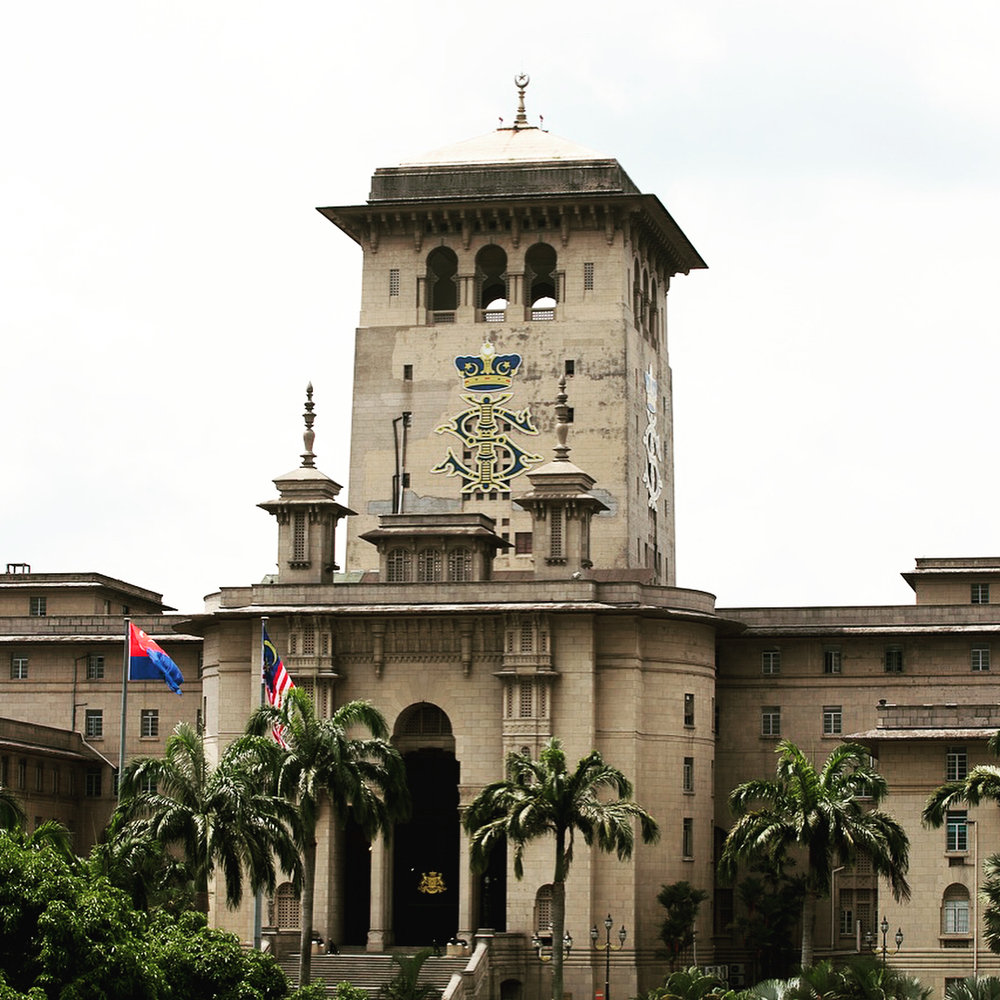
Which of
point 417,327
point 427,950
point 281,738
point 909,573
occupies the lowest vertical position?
point 427,950

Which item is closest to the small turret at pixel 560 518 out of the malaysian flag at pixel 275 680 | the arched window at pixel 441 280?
the arched window at pixel 441 280

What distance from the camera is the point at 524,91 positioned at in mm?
124938

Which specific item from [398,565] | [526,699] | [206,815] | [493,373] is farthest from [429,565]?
[206,815]

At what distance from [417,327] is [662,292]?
13.6m

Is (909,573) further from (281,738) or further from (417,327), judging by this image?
(281,738)

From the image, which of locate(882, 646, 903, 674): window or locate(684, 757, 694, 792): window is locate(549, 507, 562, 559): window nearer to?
locate(684, 757, 694, 792): window

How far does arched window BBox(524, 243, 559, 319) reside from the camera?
118 metres

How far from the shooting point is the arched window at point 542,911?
10169 centimetres

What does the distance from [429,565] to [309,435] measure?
802 centimetres

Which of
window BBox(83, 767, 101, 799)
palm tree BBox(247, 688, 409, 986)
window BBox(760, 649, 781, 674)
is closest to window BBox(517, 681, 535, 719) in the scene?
window BBox(760, 649, 781, 674)

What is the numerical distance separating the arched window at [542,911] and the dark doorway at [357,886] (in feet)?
24.9

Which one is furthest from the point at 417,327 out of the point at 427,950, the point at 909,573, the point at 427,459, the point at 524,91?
the point at 427,950

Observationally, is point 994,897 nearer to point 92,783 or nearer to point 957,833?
point 957,833

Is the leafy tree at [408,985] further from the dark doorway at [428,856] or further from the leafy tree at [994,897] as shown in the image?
the leafy tree at [994,897]
